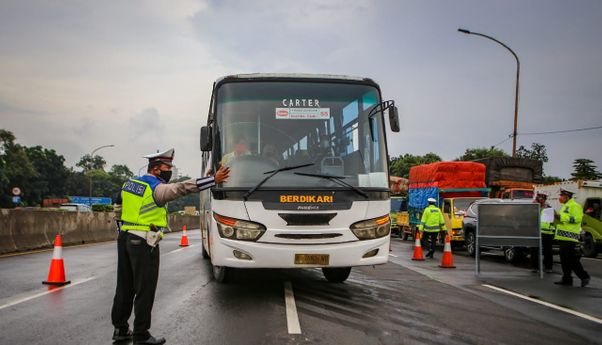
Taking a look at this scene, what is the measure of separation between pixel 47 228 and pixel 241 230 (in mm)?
12471

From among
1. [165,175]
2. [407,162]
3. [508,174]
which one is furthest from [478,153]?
[165,175]

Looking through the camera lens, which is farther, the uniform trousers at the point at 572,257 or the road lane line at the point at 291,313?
the uniform trousers at the point at 572,257

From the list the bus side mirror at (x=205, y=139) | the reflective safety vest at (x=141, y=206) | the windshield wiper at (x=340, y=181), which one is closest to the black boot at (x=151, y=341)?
the reflective safety vest at (x=141, y=206)

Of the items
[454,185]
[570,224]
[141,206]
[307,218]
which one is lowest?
[570,224]

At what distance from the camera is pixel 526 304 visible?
7984 mm

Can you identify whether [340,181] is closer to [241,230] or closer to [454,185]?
[241,230]

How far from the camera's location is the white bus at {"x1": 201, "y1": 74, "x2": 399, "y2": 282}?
23.9ft

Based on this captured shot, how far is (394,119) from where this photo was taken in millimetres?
8250

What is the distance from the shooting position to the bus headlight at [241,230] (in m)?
7.26

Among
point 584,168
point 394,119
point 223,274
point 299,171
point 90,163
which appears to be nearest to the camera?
point 299,171

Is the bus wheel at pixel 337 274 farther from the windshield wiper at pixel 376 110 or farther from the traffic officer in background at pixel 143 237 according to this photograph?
the traffic officer in background at pixel 143 237

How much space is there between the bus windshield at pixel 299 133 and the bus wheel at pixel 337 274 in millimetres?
2046

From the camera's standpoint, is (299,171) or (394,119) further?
(394,119)

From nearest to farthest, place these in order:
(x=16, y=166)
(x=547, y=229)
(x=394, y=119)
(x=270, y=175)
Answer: (x=270, y=175), (x=394, y=119), (x=547, y=229), (x=16, y=166)
